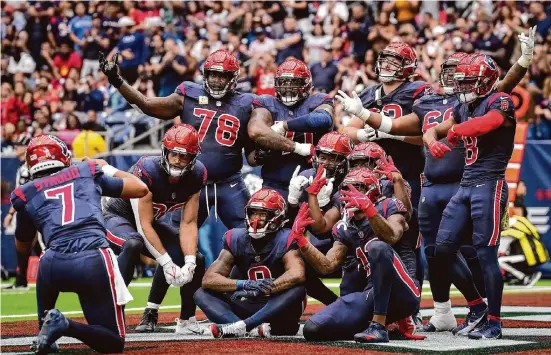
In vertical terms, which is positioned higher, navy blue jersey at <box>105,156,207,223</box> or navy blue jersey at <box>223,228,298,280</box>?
navy blue jersey at <box>105,156,207,223</box>

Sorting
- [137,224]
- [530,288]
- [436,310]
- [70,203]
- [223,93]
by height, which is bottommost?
[530,288]

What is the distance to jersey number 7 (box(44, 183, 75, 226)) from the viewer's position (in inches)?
223

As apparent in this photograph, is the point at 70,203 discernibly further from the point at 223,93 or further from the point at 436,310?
the point at 436,310

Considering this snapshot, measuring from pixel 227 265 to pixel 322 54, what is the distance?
8.34 meters

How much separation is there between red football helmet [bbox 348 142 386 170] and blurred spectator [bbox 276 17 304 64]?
28.0ft

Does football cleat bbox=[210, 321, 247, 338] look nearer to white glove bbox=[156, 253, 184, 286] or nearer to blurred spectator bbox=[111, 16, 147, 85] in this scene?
white glove bbox=[156, 253, 184, 286]

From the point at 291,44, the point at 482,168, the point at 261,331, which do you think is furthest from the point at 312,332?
the point at 291,44

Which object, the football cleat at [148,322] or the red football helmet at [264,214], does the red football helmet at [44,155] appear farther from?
the football cleat at [148,322]

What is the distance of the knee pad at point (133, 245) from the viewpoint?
22.9 ft

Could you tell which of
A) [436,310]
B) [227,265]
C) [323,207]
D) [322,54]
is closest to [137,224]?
[227,265]

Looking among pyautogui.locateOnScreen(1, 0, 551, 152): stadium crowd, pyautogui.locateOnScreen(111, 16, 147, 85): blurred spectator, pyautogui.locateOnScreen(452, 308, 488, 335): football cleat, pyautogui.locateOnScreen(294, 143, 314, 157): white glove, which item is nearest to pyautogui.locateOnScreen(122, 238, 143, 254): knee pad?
pyautogui.locateOnScreen(294, 143, 314, 157): white glove

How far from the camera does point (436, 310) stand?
711cm

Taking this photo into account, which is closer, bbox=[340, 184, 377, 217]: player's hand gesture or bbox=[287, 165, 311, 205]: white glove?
bbox=[340, 184, 377, 217]: player's hand gesture

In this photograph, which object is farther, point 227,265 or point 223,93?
point 223,93
